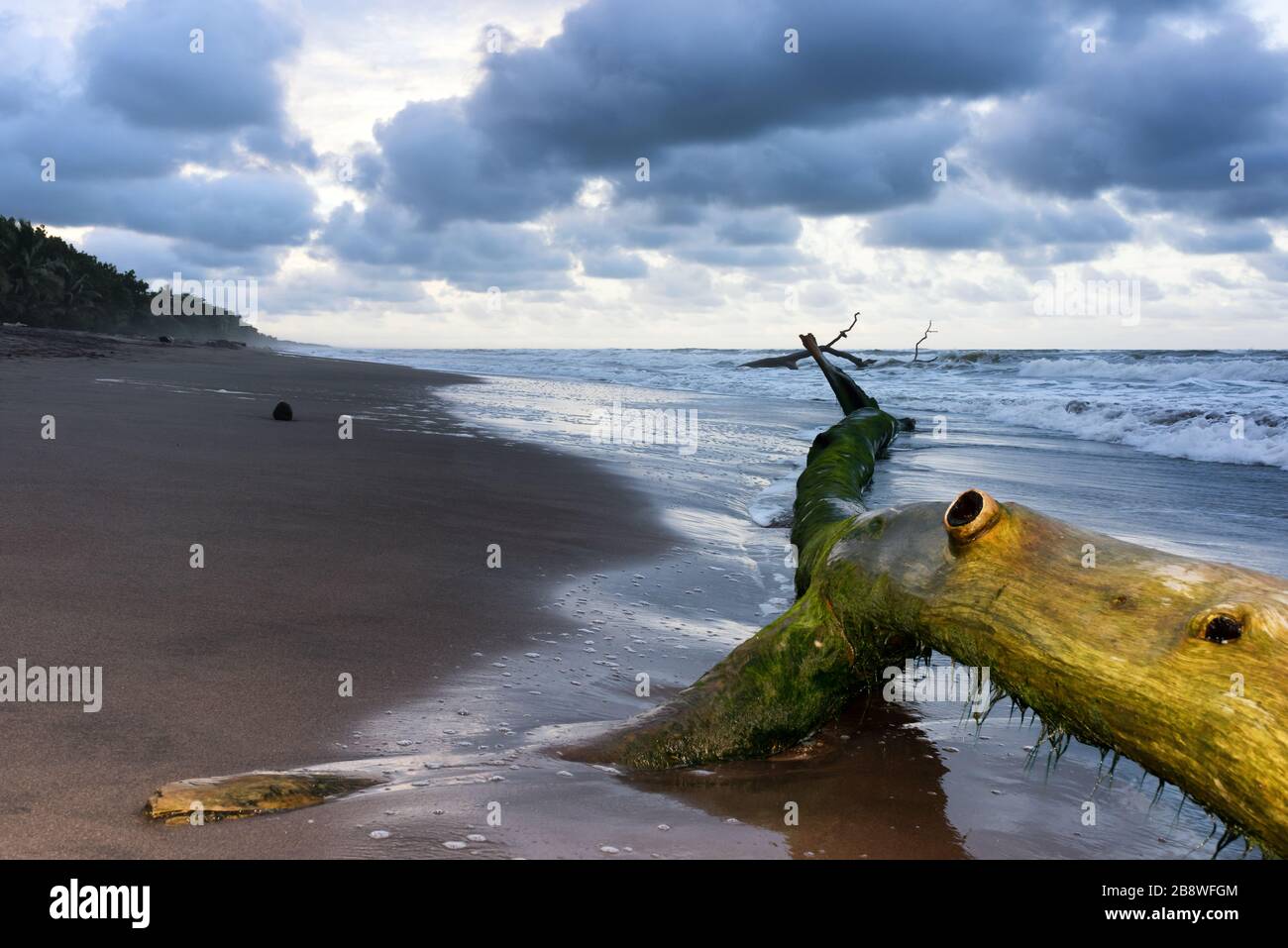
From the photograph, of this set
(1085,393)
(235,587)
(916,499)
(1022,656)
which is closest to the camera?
(1022,656)

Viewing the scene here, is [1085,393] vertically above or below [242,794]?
above

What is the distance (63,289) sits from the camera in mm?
57469

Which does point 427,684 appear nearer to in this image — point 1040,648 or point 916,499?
point 1040,648

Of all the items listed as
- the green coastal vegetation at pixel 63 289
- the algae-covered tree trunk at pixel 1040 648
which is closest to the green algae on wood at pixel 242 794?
the algae-covered tree trunk at pixel 1040 648

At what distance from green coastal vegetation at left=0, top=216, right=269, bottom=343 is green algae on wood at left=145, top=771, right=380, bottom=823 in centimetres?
4818

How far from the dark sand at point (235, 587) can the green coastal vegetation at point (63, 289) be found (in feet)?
139

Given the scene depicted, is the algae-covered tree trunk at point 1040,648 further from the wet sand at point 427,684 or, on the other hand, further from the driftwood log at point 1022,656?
the wet sand at point 427,684

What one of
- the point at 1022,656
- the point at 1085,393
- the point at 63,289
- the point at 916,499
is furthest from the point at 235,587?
the point at 63,289

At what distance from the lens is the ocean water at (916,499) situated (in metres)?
2.97

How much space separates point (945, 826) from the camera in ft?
9.41

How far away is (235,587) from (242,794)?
2209 millimetres

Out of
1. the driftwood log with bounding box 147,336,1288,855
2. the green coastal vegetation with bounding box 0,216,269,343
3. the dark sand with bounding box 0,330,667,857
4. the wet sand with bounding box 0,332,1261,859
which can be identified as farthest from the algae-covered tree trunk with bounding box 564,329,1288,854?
the green coastal vegetation with bounding box 0,216,269,343
